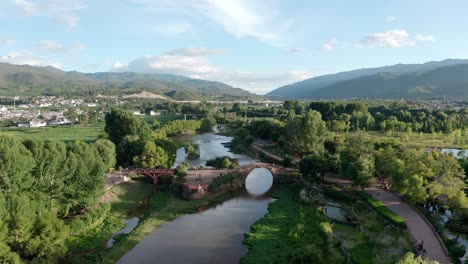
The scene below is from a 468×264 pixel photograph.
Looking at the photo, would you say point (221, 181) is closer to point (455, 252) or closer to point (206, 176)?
point (206, 176)

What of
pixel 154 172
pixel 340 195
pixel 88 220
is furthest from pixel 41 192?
pixel 340 195

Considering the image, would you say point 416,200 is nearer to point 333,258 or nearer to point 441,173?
point 441,173

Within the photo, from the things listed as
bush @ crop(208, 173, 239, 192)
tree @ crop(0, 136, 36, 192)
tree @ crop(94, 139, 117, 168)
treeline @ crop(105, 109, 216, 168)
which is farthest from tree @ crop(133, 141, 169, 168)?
tree @ crop(0, 136, 36, 192)

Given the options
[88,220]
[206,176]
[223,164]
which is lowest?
[88,220]

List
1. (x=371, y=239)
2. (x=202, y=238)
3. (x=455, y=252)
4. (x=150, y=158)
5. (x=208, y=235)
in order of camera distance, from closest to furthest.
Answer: (x=455, y=252)
(x=371, y=239)
(x=202, y=238)
(x=208, y=235)
(x=150, y=158)

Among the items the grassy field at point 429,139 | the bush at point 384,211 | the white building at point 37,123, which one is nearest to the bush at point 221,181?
the bush at point 384,211

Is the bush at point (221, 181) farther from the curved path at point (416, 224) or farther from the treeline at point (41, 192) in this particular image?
the curved path at point (416, 224)

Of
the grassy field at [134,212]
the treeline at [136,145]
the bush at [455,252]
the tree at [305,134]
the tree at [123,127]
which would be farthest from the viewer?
the tree at [123,127]
